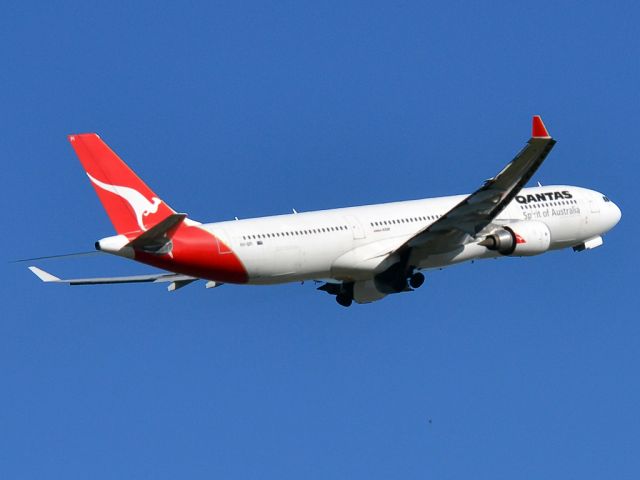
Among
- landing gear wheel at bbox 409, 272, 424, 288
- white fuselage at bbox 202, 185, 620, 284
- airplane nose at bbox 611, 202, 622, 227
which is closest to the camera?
white fuselage at bbox 202, 185, 620, 284

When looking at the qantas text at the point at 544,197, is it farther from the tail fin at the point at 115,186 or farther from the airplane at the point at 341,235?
the tail fin at the point at 115,186

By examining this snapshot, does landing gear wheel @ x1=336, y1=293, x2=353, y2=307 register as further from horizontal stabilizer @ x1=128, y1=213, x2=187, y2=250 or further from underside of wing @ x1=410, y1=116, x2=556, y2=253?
horizontal stabilizer @ x1=128, y1=213, x2=187, y2=250

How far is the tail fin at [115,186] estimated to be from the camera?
53062mm

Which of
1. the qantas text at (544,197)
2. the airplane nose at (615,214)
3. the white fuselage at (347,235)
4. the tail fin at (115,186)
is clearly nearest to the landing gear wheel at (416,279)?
the white fuselage at (347,235)

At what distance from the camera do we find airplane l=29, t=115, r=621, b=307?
5319cm

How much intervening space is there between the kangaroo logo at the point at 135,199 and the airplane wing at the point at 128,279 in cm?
498

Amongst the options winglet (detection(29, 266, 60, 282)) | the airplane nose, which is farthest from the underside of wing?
winglet (detection(29, 266, 60, 282))

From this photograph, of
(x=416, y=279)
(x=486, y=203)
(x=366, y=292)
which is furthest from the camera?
(x=366, y=292)

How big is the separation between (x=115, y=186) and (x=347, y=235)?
373 inches

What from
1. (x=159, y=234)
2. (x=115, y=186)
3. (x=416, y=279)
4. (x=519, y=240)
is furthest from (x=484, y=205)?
(x=115, y=186)

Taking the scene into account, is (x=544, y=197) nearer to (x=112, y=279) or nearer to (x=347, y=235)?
(x=347, y=235)

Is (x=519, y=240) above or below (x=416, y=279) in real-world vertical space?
above

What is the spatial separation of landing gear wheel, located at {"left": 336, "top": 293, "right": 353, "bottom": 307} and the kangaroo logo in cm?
1053

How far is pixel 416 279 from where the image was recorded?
5888 centimetres
